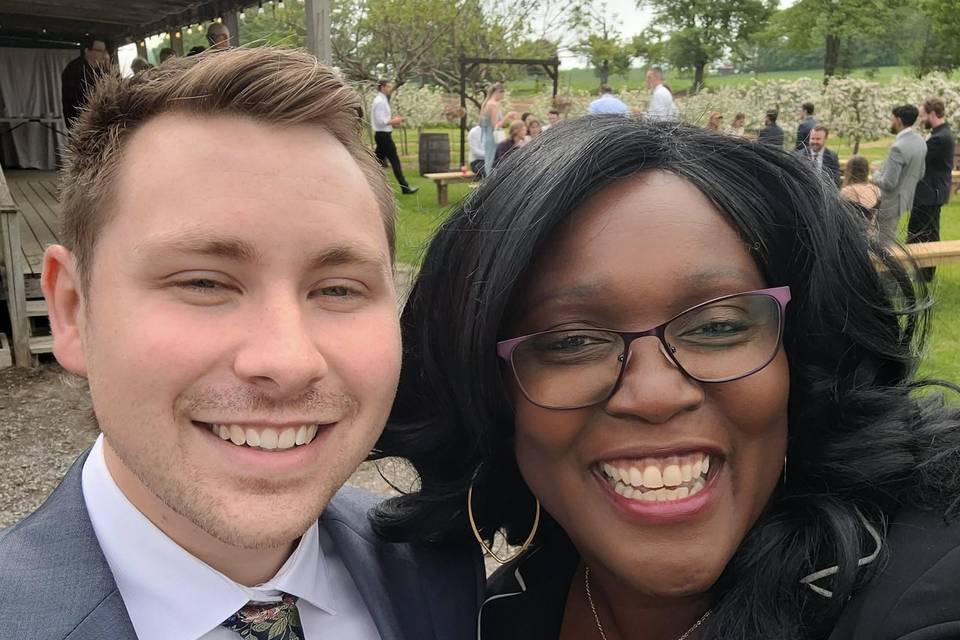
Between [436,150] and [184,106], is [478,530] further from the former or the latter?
[436,150]

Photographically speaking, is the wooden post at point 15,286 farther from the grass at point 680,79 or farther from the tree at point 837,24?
the tree at point 837,24

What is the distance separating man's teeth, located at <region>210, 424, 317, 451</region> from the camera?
3.80 feet

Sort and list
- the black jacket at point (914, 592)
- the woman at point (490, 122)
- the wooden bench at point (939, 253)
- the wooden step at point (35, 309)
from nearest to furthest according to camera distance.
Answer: the black jacket at point (914, 592), the wooden step at point (35, 309), the wooden bench at point (939, 253), the woman at point (490, 122)

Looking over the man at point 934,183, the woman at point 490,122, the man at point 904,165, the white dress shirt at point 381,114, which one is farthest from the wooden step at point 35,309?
the man at point 934,183

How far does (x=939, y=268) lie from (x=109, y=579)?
7921mm

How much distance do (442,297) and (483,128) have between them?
1164 cm

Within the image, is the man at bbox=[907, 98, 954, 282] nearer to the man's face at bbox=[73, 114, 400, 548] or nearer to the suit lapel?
the suit lapel

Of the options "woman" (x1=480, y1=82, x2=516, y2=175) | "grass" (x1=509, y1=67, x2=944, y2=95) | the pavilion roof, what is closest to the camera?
the pavilion roof

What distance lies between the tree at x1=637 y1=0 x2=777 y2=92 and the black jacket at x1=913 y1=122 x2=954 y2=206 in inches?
1617

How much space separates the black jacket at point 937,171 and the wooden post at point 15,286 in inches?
385

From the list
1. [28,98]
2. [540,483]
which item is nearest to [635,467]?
[540,483]

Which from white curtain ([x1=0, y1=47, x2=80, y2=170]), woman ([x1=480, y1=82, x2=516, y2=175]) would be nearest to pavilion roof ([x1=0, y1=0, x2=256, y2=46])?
white curtain ([x1=0, y1=47, x2=80, y2=170])

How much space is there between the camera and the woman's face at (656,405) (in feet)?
4.21

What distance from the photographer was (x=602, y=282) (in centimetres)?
130
